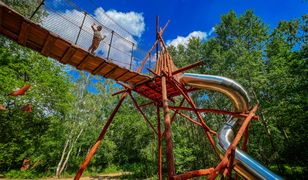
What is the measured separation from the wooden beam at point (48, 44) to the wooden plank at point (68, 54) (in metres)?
0.40

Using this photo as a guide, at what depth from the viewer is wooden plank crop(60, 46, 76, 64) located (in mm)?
4920

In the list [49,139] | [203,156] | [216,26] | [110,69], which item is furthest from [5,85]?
[216,26]

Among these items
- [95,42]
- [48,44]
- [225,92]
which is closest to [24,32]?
[48,44]

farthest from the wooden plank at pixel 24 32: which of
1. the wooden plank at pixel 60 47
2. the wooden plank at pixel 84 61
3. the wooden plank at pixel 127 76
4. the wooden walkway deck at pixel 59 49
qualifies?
the wooden plank at pixel 127 76

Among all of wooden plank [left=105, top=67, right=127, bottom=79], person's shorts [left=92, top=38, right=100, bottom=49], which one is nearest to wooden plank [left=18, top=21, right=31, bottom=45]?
person's shorts [left=92, top=38, right=100, bottom=49]

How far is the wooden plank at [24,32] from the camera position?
4047 mm

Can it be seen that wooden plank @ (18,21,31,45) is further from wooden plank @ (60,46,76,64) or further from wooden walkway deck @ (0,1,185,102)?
wooden plank @ (60,46,76,64)

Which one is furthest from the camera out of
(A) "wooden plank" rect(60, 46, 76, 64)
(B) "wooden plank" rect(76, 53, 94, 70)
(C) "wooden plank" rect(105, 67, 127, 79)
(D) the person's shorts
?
(D) the person's shorts

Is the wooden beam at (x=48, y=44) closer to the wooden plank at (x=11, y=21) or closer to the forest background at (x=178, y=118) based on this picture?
the wooden plank at (x=11, y=21)

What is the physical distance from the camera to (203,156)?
20109 mm

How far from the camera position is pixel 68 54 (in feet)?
16.8

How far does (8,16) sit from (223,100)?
74.9 feet

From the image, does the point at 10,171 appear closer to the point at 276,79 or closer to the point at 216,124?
the point at 216,124

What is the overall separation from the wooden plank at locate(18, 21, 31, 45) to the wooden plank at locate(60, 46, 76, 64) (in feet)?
3.19
